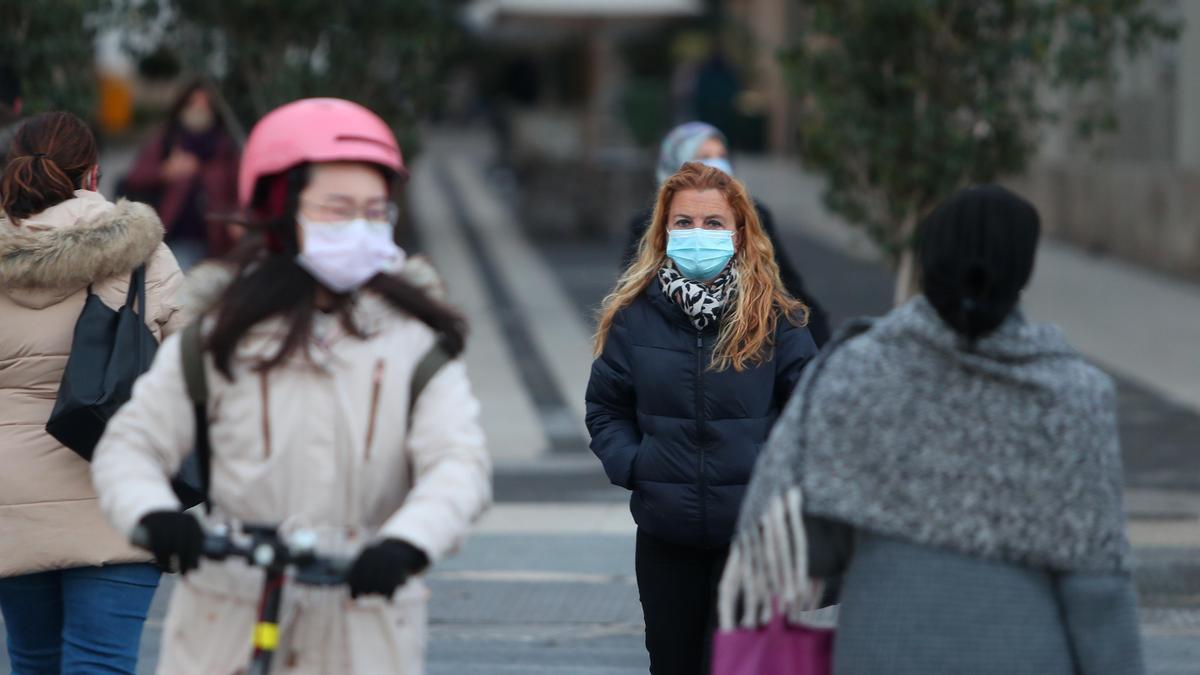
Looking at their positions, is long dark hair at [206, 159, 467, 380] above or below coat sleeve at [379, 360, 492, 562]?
above

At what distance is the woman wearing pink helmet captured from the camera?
10.1 ft

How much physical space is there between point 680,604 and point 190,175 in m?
7.51

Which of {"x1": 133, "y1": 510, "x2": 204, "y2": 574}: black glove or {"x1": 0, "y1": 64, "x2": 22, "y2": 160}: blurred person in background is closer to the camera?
{"x1": 133, "y1": 510, "x2": 204, "y2": 574}: black glove

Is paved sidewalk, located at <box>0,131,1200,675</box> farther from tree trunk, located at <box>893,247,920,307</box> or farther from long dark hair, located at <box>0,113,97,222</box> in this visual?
long dark hair, located at <box>0,113,97,222</box>

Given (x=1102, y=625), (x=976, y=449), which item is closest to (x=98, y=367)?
(x=976, y=449)

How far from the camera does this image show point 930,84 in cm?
1102

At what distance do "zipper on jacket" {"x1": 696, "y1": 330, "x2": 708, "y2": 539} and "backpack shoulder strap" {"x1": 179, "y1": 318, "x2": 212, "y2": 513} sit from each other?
4.83 ft

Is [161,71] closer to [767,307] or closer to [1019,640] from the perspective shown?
[767,307]

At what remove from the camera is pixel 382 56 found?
13.1m

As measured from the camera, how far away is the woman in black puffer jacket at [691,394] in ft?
14.3

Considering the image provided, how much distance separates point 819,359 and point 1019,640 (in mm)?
577

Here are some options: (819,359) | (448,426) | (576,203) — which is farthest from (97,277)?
(576,203)

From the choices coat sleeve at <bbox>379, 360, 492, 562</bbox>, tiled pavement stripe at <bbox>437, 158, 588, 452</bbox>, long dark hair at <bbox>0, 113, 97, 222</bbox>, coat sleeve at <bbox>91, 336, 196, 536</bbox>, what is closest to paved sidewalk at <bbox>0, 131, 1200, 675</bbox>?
tiled pavement stripe at <bbox>437, 158, 588, 452</bbox>

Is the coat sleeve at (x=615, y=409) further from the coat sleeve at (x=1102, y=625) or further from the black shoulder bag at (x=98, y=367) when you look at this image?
the coat sleeve at (x=1102, y=625)
